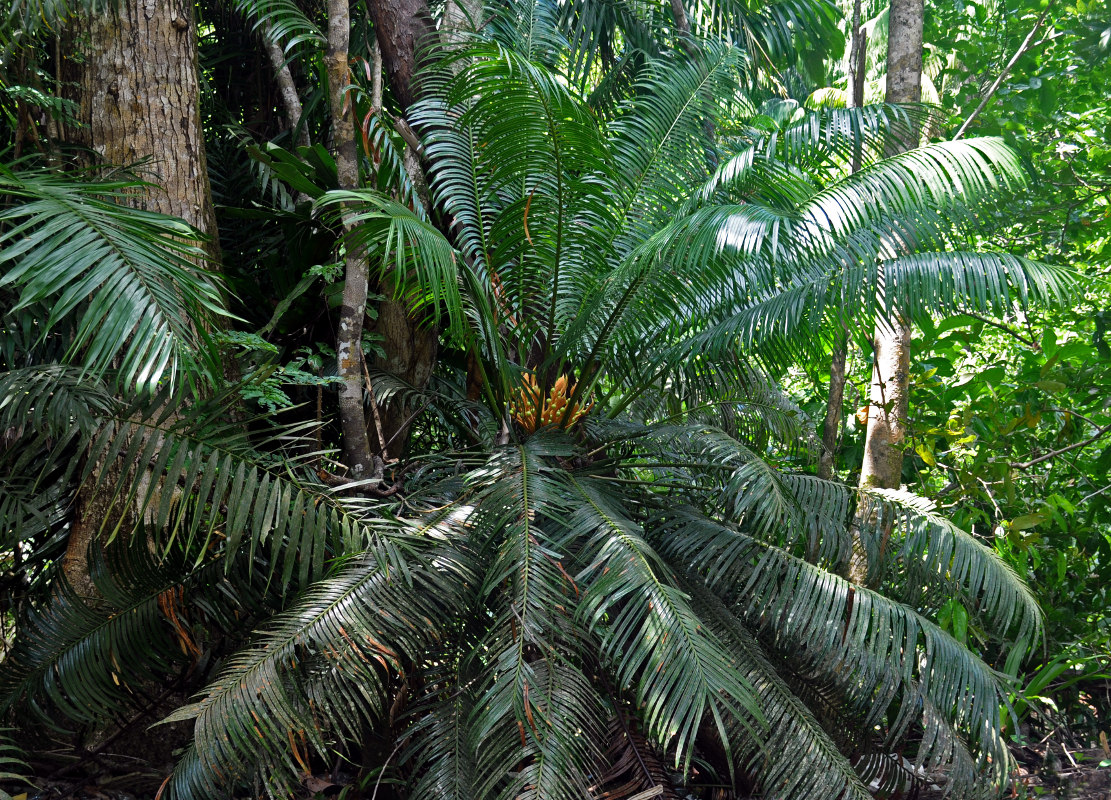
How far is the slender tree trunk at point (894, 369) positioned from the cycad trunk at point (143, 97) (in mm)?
2711

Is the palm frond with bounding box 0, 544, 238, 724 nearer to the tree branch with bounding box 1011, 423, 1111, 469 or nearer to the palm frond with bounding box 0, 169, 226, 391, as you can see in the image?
the palm frond with bounding box 0, 169, 226, 391

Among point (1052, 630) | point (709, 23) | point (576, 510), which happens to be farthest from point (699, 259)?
point (709, 23)

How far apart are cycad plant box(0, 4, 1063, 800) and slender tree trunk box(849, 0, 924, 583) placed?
1.17 ft

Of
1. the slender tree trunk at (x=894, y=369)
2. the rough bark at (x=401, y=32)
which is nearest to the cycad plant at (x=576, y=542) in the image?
the slender tree trunk at (x=894, y=369)

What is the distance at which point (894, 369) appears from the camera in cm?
345

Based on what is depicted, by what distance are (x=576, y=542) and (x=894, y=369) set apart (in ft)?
5.62

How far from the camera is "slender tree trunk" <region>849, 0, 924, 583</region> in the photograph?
11.0 ft

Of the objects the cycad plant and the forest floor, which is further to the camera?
the forest floor

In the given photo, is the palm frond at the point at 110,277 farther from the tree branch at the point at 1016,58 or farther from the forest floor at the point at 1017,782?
the tree branch at the point at 1016,58

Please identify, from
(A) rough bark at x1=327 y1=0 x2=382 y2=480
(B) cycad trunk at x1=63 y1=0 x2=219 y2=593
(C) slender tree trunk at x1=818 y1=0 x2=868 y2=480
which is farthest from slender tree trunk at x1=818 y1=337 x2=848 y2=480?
(B) cycad trunk at x1=63 y1=0 x2=219 y2=593

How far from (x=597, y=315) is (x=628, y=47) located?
2.52 m

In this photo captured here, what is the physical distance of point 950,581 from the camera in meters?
2.84

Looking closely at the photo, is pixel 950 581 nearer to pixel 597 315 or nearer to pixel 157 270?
pixel 597 315

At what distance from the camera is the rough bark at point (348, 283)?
9.19ft
